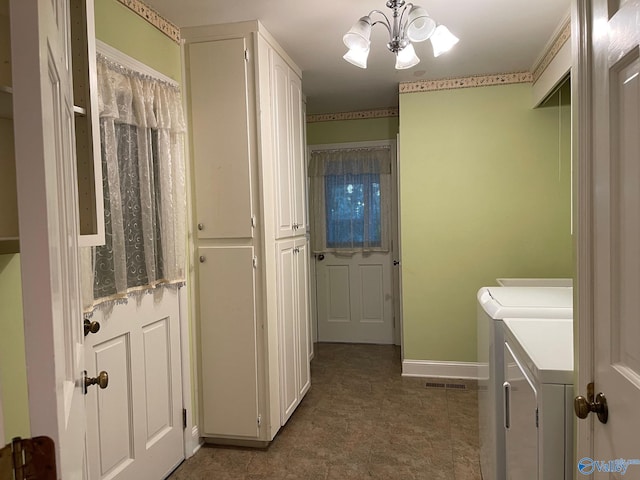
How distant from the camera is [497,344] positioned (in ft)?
5.59

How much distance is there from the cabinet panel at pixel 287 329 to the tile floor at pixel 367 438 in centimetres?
18

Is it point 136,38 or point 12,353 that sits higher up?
point 136,38

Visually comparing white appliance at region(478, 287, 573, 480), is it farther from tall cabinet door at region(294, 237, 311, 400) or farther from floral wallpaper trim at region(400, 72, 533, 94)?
floral wallpaper trim at region(400, 72, 533, 94)

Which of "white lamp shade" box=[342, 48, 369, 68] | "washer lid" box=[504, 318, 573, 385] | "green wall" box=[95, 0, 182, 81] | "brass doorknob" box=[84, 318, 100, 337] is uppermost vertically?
"green wall" box=[95, 0, 182, 81]

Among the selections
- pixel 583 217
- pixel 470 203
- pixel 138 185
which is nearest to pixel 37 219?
pixel 583 217

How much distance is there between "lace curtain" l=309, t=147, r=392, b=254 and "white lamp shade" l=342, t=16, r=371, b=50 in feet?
8.29

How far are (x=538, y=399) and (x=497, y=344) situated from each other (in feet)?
1.76

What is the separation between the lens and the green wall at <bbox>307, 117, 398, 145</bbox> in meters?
4.47

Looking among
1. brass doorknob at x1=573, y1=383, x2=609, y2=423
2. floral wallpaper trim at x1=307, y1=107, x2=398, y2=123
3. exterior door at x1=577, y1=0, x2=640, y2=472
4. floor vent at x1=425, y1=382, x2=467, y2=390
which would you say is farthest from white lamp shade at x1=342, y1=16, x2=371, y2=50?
floor vent at x1=425, y1=382, x2=467, y2=390

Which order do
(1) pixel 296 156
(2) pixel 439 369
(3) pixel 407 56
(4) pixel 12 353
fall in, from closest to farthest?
1. (4) pixel 12 353
2. (3) pixel 407 56
3. (1) pixel 296 156
4. (2) pixel 439 369

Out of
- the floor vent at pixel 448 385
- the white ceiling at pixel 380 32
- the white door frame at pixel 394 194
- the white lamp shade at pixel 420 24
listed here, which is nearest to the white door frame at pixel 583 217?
the white lamp shade at pixel 420 24

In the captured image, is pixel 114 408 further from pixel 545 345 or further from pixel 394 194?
pixel 394 194

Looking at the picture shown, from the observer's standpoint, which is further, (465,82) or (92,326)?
(465,82)

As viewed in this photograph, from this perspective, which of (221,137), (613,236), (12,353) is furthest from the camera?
(221,137)
